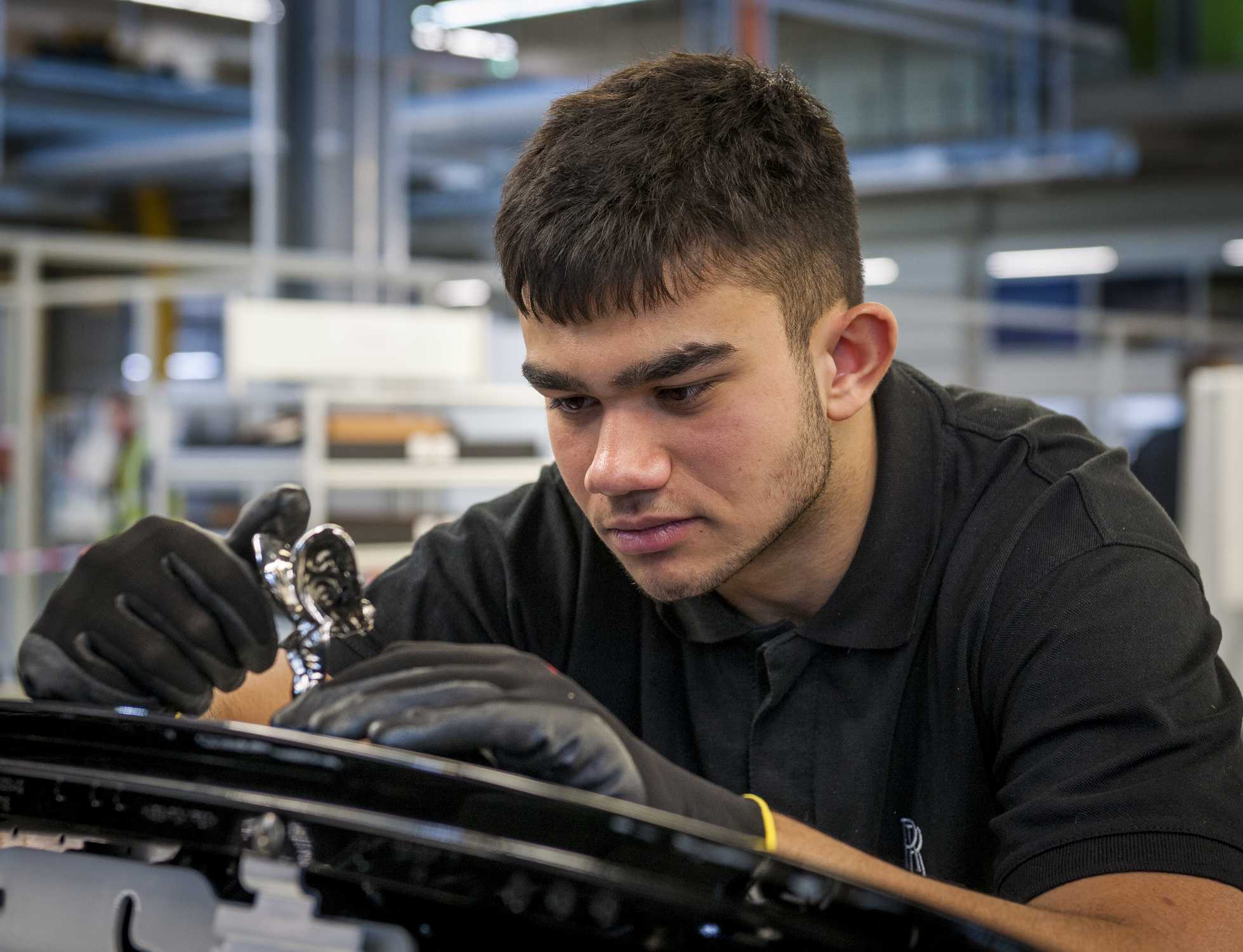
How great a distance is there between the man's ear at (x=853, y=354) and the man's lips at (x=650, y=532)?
0.17 metres

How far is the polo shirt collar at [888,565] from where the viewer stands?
1.13 meters

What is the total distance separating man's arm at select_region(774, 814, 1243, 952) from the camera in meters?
0.82

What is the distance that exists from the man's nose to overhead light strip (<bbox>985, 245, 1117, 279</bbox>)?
11799 mm

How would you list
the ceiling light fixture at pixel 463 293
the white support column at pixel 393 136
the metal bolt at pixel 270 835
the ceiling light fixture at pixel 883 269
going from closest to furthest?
the metal bolt at pixel 270 835
the white support column at pixel 393 136
the ceiling light fixture at pixel 883 269
the ceiling light fixture at pixel 463 293

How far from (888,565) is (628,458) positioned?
27 cm

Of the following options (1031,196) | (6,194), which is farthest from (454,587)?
(6,194)

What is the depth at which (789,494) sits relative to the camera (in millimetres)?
1083

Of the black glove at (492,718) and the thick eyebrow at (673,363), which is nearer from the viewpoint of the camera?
the black glove at (492,718)

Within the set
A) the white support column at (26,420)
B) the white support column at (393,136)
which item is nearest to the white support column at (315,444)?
the white support column at (26,420)

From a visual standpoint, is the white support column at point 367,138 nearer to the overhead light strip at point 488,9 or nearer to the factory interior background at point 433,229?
the factory interior background at point 433,229

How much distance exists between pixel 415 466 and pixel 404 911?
3711 millimetres

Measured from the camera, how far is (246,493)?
588cm

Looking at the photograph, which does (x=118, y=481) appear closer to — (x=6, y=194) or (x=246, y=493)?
(x=246, y=493)

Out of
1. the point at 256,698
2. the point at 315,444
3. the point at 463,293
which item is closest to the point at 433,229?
the point at 463,293
